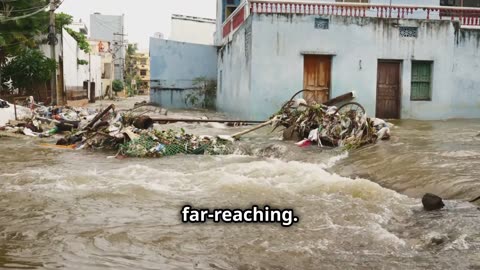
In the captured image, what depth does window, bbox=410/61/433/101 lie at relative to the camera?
15172mm

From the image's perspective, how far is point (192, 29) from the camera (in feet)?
105

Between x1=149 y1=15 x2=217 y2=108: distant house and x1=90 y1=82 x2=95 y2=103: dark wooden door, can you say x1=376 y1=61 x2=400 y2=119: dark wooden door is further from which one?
x1=90 y1=82 x2=95 y2=103: dark wooden door

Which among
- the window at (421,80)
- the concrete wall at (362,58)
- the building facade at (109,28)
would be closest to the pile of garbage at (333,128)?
the concrete wall at (362,58)

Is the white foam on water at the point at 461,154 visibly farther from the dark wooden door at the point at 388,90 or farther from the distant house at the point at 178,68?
the distant house at the point at 178,68

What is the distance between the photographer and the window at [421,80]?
15172 millimetres

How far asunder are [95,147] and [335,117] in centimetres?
509

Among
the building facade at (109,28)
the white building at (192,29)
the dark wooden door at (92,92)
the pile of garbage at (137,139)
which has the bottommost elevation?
the pile of garbage at (137,139)

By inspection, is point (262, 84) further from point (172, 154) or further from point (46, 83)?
point (46, 83)

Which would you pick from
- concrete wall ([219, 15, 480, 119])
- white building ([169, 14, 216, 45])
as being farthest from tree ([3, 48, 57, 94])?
white building ([169, 14, 216, 45])

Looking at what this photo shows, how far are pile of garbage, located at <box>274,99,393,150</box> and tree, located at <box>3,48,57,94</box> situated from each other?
44.1 feet

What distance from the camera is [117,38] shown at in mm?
64438

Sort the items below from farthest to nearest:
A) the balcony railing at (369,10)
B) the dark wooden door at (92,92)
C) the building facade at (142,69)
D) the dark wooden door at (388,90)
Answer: the building facade at (142,69) < the dark wooden door at (92,92) < the dark wooden door at (388,90) < the balcony railing at (369,10)

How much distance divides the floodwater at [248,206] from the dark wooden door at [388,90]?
18.6 feet

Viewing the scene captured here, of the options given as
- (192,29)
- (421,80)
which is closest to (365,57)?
(421,80)
